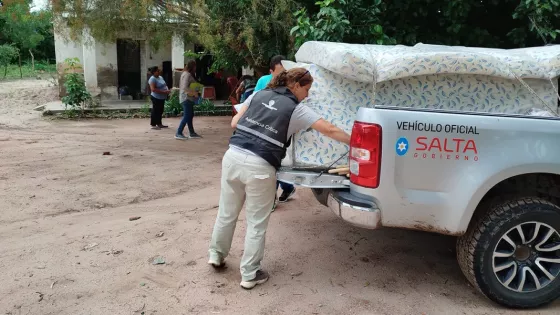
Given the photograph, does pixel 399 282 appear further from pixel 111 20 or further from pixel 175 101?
pixel 175 101

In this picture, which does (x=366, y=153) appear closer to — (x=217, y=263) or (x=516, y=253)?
(x=516, y=253)

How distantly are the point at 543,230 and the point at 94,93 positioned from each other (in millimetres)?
15226

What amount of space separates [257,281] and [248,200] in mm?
652

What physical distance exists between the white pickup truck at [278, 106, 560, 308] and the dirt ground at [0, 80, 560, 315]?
1.15 ft

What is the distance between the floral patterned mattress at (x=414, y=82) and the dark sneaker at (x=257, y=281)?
93 cm

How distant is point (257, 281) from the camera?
3.54m

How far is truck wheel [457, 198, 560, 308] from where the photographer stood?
319cm

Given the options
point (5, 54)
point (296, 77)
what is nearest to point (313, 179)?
point (296, 77)

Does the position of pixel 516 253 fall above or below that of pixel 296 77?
below

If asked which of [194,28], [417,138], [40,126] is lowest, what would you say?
[40,126]

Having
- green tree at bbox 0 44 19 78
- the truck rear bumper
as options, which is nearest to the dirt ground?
the truck rear bumper

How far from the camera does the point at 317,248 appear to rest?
4.23 metres

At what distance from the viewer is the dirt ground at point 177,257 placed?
3.30 metres

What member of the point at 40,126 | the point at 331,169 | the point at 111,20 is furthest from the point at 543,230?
the point at 40,126
